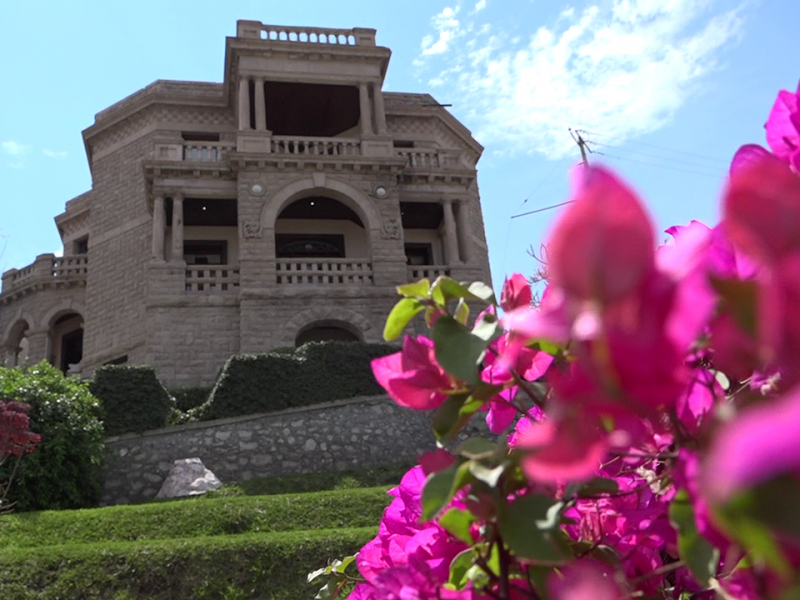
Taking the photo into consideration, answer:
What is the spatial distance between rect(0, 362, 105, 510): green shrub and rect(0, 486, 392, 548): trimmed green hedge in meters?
1.69

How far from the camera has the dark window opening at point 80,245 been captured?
26812mm

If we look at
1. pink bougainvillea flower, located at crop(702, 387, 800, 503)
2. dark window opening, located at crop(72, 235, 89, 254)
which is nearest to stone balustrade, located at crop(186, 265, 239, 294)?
dark window opening, located at crop(72, 235, 89, 254)

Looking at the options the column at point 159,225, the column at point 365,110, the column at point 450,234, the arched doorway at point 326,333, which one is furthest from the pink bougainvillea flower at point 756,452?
the column at point 365,110

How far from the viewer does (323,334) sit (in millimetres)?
20484

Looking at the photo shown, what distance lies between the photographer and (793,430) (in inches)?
13.5

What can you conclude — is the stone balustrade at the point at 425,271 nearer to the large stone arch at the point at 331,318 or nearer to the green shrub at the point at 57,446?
the large stone arch at the point at 331,318

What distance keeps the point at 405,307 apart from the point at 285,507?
7.87 m

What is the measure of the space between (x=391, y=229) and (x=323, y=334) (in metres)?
3.79

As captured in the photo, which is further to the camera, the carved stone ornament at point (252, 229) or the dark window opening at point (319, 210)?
the dark window opening at point (319, 210)

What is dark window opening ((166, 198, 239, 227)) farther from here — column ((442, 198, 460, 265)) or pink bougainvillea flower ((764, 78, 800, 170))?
pink bougainvillea flower ((764, 78, 800, 170))

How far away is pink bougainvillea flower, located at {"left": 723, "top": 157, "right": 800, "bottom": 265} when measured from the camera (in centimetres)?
42

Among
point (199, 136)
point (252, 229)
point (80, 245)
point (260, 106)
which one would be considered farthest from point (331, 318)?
point (80, 245)

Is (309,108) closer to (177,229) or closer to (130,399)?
(177,229)

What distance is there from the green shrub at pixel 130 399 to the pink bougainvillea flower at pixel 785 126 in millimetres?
13230
